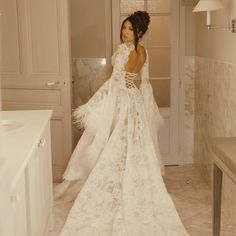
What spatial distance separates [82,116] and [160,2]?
1.66 m

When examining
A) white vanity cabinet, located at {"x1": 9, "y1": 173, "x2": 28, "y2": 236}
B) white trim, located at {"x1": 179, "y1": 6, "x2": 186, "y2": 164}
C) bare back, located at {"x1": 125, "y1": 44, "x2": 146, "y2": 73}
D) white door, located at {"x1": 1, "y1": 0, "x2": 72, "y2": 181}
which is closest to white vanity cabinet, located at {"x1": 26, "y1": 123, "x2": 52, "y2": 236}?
white vanity cabinet, located at {"x1": 9, "y1": 173, "x2": 28, "y2": 236}

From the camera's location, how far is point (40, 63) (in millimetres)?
3979

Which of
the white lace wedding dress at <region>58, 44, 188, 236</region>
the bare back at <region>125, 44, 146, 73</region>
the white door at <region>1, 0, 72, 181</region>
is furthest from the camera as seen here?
the white door at <region>1, 0, 72, 181</region>

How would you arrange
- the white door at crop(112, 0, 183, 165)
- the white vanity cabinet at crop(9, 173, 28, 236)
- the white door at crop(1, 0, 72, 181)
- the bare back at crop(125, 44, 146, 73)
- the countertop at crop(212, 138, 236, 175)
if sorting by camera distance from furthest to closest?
1. the white door at crop(112, 0, 183, 165)
2. the white door at crop(1, 0, 72, 181)
3. the bare back at crop(125, 44, 146, 73)
4. the countertop at crop(212, 138, 236, 175)
5. the white vanity cabinet at crop(9, 173, 28, 236)

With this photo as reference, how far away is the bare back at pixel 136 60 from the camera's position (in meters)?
3.48

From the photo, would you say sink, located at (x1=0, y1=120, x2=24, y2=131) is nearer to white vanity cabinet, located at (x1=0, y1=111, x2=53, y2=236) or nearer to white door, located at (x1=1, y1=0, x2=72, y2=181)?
white vanity cabinet, located at (x1=0, y1=111, x2=53, y2=236)

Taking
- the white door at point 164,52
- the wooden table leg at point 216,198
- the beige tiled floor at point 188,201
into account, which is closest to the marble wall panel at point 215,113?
the beige tiled floor at point 188,201

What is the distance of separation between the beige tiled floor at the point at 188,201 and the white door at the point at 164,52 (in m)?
0.38

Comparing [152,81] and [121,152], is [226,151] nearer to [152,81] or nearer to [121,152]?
[121,152]

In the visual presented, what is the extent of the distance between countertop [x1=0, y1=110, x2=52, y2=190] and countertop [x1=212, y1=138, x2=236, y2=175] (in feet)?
3.05

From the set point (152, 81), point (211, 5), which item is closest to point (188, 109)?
point (152, 81)

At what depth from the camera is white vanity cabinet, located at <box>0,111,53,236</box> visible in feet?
5.65

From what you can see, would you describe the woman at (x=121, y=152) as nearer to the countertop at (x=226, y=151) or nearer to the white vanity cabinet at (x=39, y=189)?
the white vanity cabinet at (x=39, y=189)

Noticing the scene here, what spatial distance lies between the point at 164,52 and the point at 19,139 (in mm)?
2621
